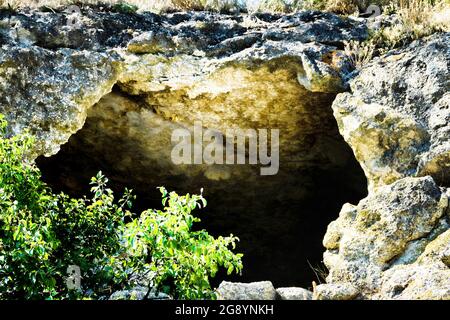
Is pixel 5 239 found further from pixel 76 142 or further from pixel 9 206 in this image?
pixel 76 142

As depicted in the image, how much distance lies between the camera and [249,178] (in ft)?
34.7

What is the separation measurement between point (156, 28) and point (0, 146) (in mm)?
3901

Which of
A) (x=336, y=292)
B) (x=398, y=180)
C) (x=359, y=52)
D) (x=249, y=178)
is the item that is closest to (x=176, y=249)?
(x=336, y=292)

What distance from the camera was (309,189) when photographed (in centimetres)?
1102

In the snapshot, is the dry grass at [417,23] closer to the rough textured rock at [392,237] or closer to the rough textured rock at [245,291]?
the rough textured rock at [392,237]

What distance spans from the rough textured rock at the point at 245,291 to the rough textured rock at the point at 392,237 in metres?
0.70

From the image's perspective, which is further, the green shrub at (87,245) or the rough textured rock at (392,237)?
the rough textured rock at (392,237)

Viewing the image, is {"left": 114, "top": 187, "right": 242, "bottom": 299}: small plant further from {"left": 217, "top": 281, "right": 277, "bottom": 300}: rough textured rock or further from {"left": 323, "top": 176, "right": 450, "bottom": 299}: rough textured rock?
{"left": 323, "top": 176, "right": 450, "bottom": 299}: rough textured rock

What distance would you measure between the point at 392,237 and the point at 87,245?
2.99 m

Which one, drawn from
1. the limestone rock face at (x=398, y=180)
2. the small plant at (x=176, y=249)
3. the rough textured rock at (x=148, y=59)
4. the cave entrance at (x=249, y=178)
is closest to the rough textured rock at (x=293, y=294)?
the limestone rock face at (x=398, y=180)

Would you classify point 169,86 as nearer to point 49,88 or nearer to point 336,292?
point 49,88

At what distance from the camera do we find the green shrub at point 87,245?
4.54 metres
